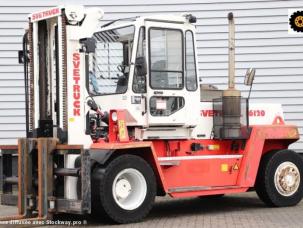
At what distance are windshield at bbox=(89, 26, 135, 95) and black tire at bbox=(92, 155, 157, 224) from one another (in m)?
1.19

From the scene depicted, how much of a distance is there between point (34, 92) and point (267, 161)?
13.9 feet

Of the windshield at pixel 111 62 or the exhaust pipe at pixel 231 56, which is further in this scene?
the exhaust pipe at pixel 231 56

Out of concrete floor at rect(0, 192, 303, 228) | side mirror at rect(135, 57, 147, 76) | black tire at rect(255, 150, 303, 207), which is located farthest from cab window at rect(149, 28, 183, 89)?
black tire at rect(255, 150, 303, 207)

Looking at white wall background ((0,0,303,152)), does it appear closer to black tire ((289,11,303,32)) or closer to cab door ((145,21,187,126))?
black tire ((289,11,303,32))

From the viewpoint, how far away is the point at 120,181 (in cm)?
984

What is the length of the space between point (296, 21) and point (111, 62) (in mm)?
6461

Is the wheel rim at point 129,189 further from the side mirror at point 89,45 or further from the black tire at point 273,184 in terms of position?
the black tire at point 273,184

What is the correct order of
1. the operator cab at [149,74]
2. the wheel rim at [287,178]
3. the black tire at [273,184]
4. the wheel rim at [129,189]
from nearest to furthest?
the wheel rim at [129,189] → the operator cab at [149,74] → the black tire at [273,184] → the wheel rim at [287,178]

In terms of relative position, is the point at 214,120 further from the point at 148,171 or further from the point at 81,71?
the point at 81,71

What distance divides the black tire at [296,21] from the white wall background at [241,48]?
143mm

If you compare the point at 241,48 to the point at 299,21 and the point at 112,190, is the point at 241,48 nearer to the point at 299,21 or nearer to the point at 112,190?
the point at 299,21

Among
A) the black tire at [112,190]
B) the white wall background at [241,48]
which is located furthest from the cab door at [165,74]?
the white wall background at [241,48]

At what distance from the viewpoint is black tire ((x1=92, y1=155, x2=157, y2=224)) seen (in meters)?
9.55

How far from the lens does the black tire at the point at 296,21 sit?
15.7 m
